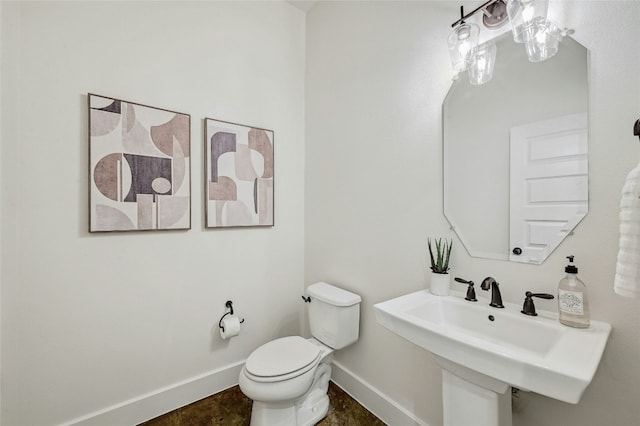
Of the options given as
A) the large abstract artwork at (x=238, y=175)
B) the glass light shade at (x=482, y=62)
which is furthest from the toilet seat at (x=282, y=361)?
the glass light shade at (x=482, y=62)

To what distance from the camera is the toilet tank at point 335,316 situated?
1.67 m

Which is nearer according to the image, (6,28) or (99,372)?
(6,28)

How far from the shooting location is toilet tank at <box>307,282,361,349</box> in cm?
167

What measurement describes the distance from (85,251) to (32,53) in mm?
997

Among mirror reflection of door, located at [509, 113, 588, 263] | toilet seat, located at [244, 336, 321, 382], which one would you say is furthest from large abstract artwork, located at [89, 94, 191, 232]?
mirror reflection of door, located at [509, 113, 588, 263]

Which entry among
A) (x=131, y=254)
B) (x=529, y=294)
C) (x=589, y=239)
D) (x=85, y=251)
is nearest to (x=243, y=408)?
(x=131, y=254)

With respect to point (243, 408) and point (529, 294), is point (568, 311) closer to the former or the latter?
point (529, 294)

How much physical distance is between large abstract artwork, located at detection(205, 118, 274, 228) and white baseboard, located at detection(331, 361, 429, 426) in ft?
3.90

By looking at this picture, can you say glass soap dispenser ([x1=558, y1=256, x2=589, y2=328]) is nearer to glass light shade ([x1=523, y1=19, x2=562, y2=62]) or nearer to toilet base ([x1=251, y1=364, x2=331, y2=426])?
glass light shade ([x1=523, y1=19, x2=562, y2=62])

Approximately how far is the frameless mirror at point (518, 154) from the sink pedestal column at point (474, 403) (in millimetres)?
502

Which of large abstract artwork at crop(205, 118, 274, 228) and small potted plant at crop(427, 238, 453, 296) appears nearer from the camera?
small potted plant at crop(427, 238, 453, 296)

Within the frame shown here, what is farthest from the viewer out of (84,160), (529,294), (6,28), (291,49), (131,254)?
(291,49)

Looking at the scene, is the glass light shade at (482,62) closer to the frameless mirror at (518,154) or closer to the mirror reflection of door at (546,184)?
the frameless mirror at (518,154)

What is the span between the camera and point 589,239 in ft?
3.09
